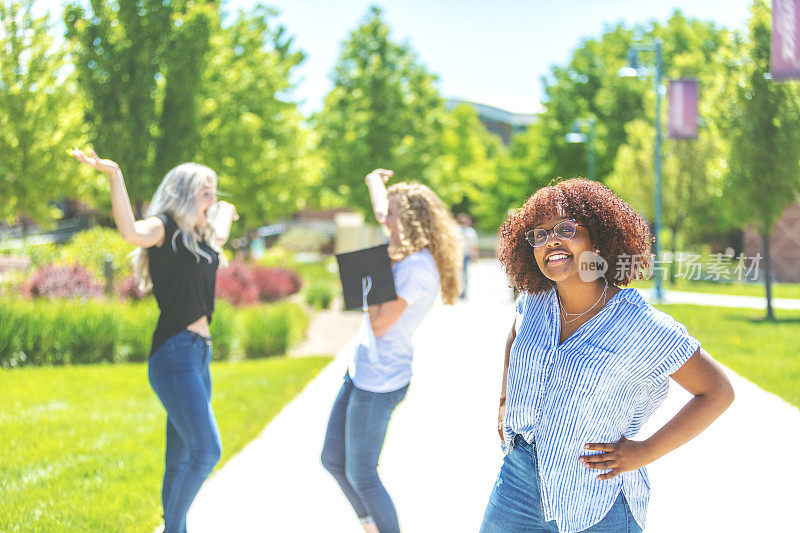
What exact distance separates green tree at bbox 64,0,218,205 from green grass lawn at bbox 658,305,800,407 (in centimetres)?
863

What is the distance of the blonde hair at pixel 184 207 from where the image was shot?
3799 millimetres

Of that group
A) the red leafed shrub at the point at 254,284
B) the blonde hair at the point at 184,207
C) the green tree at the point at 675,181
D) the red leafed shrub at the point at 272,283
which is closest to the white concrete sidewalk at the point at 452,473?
the blonde hair at the point at 184,207

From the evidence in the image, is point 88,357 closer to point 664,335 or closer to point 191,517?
point 191,517

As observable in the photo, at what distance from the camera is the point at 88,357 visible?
32.5 feet

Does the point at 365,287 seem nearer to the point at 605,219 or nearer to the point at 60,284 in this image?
the point at 605,219

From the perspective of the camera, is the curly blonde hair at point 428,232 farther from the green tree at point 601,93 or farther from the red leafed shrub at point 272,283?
the green tree at point 601,93

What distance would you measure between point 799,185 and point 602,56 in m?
32.5

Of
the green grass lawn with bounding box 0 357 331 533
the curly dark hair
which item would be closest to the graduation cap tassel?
the curly dark hair

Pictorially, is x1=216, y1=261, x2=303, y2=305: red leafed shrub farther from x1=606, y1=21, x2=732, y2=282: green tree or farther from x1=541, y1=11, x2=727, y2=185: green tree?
x1=541, y1=11, x2=727, y2=185: green tree

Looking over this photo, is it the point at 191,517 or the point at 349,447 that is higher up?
the point at 349,447

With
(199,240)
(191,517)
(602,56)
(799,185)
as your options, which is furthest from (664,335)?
(602,56)

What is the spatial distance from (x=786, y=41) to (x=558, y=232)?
168 inches

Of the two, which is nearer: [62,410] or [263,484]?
[263,484]

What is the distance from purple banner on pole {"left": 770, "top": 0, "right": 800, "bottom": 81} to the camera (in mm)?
5629
